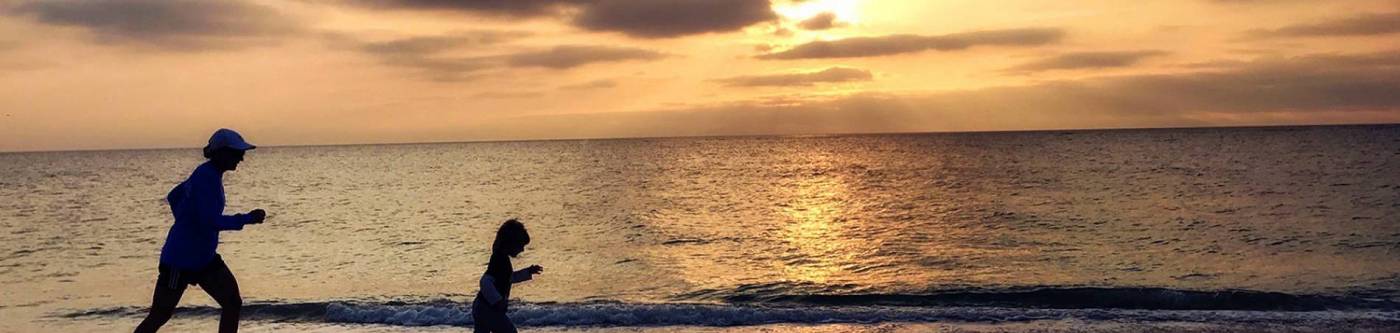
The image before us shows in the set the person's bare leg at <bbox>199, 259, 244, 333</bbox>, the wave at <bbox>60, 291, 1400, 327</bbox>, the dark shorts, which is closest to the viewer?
the dark shorts

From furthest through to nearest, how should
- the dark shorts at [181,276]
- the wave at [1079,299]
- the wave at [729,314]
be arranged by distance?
the wave at [1079,299] < the wave at [729,314] < the dark shorts at [181,276]

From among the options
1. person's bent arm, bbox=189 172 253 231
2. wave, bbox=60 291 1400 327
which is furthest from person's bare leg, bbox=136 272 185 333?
wave, bbox=60 291 1400 327

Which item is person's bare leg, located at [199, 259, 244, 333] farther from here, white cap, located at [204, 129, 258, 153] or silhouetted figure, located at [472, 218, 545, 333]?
silhouetted figure, located at [472, 218, 545, 333]

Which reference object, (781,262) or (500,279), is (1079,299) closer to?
(781,262)

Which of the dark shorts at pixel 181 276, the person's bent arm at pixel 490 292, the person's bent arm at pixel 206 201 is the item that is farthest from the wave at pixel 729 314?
the person's bent arm at pixel 490 292

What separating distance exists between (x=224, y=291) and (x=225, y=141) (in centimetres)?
118

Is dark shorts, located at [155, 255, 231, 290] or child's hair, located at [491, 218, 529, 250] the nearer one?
child's hair, located at [491, 218, 529, 250]

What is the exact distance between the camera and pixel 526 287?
1855cm

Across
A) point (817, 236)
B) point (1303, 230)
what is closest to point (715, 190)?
point (817, 236)

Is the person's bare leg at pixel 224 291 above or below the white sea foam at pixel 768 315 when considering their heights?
above

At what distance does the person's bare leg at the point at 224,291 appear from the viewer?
803cm

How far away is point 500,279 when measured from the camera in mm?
7383

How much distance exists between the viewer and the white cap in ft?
25.2

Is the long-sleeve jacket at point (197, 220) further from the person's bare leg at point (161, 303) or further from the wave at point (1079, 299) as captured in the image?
the wave at point (1079, 299)
